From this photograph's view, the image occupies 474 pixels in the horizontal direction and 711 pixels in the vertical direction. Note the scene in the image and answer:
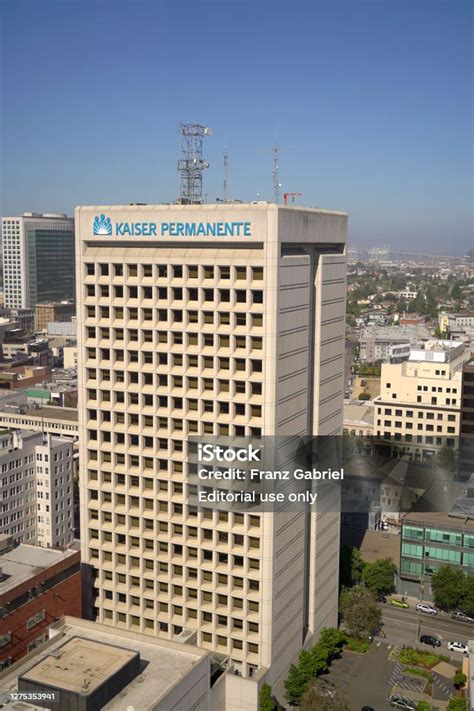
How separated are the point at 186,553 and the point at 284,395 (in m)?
9.87

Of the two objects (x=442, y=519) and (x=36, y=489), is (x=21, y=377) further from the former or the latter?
(x=442, y=519)

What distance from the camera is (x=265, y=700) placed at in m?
37.4

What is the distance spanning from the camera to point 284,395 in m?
37.7

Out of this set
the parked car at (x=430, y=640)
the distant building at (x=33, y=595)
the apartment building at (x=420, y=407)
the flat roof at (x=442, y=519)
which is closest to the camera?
the distant building at (x=33, y=595)

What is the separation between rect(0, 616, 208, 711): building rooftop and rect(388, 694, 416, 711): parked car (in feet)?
53.2

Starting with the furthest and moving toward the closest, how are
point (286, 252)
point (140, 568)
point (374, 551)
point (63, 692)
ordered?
point (374, 551) → point (140, 568) → point (286, 252) → point (63, 692)

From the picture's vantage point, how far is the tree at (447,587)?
176ft

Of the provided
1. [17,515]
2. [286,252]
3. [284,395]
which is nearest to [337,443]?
[284,395]

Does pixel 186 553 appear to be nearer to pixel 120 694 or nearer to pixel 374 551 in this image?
pixel 120 694

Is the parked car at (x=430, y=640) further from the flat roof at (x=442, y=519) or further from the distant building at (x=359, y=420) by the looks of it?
the distant building at (x=359, y=420)

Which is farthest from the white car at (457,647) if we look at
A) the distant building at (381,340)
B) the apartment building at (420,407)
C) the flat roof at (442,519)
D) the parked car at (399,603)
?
the distant building at (381,340)

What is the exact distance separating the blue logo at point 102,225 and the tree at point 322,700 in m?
25.9

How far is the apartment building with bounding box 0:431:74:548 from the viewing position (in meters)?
59.5

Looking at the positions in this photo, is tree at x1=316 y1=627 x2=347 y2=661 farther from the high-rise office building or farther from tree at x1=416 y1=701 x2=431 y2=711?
tree at x1=416 y1=701 x2=431 y2=711
